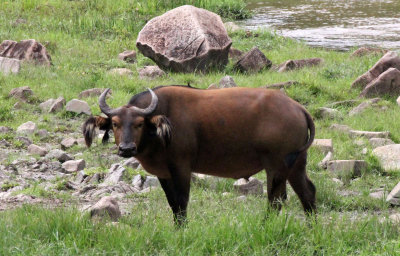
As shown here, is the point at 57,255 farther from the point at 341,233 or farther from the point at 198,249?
the point at 341,233

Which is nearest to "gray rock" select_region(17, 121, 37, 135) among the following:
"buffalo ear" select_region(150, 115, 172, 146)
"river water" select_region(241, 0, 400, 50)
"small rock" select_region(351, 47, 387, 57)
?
"buffalo ear" select_region(150, 115, 172, 146)

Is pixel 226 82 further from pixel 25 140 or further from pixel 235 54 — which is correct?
pixel 25 140

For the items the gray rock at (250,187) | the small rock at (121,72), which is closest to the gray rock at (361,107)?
the gray rock at (250,187)

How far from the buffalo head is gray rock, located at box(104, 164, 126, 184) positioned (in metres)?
1.77

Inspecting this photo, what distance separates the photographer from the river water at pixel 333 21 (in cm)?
1631

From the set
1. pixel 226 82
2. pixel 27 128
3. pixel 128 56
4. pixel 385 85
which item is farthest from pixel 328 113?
pixel 128 56

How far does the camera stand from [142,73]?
1190cm

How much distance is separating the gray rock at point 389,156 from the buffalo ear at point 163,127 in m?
3.16

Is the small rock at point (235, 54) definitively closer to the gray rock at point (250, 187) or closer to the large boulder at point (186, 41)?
the large boulder at point (186, 41)

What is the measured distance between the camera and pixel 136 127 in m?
5.77

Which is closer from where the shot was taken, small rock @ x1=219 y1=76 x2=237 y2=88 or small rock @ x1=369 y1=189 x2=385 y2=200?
small rock @ x1=369 y1=189 x2=385 y2=200

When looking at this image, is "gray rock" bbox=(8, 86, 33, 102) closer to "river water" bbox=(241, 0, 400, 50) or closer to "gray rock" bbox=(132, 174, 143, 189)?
"gray rock" bbox=(132, 174, 143, 189)

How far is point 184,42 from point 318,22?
7508 mm

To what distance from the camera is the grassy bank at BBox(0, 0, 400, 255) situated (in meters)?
5.09
